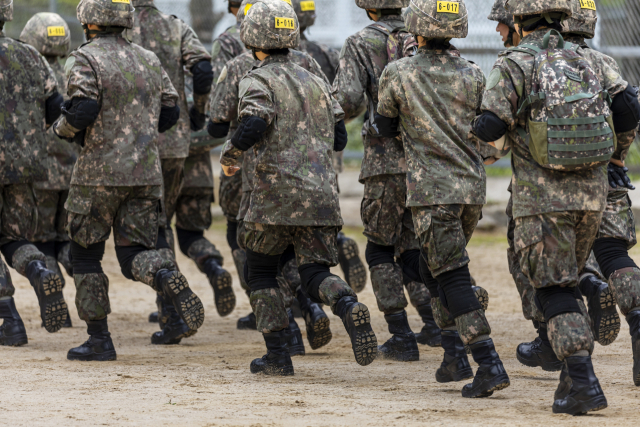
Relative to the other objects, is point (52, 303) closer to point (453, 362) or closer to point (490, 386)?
point (453, 362)

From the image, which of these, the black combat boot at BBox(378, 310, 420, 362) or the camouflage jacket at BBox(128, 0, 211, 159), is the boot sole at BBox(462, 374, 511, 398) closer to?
the black combat boot at BBox(378, 310, 420, 362)

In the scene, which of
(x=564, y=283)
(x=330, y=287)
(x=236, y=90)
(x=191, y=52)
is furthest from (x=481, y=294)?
(x=191, y=52)

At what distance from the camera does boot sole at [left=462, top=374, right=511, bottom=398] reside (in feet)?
15.9

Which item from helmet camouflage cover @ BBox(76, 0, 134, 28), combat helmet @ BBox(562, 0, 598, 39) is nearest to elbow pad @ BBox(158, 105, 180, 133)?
helmet camouflage cover @ BBox(76, 0, 134, 28)

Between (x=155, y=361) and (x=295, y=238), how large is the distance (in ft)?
4.83

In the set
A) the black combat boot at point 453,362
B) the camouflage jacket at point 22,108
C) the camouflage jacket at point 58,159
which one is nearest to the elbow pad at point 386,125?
the black combat boot at point 453,362

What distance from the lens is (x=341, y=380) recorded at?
18.3 ft

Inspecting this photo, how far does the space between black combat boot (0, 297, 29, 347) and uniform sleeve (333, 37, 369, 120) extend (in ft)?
9.57

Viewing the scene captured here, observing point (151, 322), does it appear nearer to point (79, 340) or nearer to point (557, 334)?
point (79, 340)

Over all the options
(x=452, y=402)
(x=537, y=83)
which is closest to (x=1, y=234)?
(x=452, y=402)

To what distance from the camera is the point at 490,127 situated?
4.58 meters

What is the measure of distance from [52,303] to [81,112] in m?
1.47

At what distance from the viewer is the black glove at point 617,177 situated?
18.1ft

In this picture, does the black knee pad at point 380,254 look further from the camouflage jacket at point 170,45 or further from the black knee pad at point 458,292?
the camouflage jacket at point 170,45
